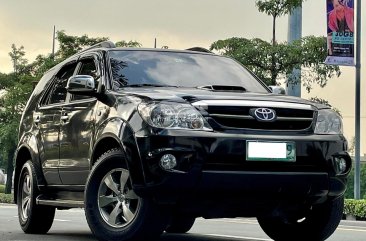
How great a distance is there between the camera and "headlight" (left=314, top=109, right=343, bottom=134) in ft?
19.4

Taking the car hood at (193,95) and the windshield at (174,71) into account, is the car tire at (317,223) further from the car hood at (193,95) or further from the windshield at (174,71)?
the windshield at (174,71)

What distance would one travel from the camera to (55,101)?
316 inches

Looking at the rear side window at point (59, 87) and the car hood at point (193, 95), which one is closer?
the car hood at point (193, 95)

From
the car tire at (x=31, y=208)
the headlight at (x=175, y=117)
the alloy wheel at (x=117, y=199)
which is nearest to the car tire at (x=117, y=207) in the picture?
the alloy wheel at (x=117, y=199)

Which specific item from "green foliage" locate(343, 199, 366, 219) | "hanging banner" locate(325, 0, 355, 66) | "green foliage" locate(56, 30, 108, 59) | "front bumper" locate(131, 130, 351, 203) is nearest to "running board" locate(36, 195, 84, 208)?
"front bumper" locate(131, 130, 351, 203)

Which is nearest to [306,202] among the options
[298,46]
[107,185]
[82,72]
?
[107,185]

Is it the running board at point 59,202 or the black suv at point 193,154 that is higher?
the black suv at point 193,154

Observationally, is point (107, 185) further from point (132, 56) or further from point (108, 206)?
point (132, 56)

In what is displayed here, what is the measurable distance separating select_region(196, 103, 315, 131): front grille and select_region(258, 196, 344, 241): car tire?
2.22 feet

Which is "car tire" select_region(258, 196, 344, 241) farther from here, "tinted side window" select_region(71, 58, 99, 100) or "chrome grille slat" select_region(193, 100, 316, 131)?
"tinted side window" select_region(71, 58, 99, 100)

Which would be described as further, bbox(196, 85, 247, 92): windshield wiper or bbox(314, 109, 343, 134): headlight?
bbox(196, 85, 247, 92): windshield wiper

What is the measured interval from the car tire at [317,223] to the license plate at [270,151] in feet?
2.02

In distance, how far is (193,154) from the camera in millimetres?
5465

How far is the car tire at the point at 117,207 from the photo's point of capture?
5703 millimetres
